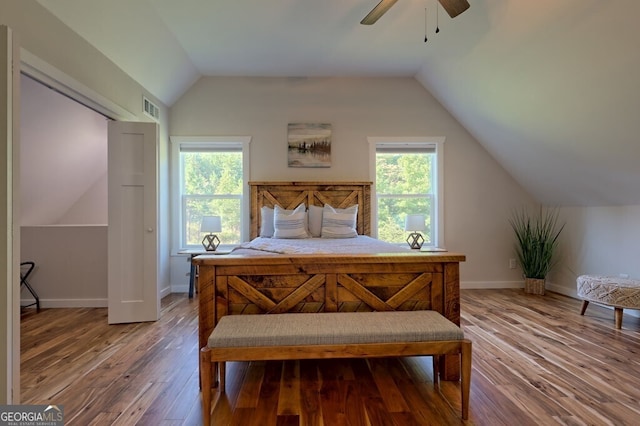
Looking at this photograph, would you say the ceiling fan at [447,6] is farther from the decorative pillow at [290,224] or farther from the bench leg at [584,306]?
the bench leg at [584,306]

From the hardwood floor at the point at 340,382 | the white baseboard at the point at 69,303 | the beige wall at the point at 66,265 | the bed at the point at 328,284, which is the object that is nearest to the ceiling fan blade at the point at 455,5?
the bed at the point at 328,284

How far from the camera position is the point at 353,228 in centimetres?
411

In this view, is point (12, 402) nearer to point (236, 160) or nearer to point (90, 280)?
point (90, 280)

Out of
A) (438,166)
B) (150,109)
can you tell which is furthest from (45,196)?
(438,166)

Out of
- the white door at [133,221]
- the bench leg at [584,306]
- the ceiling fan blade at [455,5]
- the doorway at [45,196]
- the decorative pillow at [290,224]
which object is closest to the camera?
the ceiling fan blade at [455,5]

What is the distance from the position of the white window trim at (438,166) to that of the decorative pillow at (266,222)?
1.49 m

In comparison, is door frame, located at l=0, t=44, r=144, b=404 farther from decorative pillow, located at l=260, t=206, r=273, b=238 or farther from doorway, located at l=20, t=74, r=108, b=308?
decorative pillow, located at l=260, t=206, r=273, b=238

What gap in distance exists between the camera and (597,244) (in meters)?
3.87

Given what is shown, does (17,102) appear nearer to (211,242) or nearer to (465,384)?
(211,242)

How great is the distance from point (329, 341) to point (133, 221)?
8.61 ft

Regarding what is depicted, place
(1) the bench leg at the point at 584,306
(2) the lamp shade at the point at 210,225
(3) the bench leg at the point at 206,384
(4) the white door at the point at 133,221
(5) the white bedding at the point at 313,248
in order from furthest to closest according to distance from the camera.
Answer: (2) the lamp shade at the point at 210,225, (1) the bench leg at the point at 584,306, (4) the white door at the point at 133,221, (5) the white bedding at the point at 313,248, (3) the bench leg at the point at 206,384

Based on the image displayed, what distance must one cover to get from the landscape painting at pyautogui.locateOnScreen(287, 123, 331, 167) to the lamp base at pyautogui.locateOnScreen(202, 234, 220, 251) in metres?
1.56

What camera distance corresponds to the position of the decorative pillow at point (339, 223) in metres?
3.99

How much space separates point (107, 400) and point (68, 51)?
2583 mm
